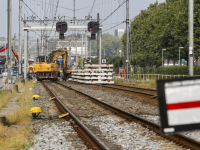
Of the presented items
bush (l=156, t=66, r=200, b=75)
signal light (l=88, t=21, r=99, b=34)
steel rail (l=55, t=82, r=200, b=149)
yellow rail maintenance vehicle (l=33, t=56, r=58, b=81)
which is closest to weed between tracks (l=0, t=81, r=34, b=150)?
steel rail (l=55, t=82, r=200, b=149)

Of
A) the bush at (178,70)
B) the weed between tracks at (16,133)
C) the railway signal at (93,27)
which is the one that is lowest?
the weed between tracks at (16,133)

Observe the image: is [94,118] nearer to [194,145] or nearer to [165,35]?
[194,145]

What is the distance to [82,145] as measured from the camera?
6.83 m

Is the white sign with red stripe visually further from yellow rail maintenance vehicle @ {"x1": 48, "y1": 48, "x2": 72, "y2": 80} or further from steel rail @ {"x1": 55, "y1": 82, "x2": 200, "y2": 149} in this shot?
yellow rail maintenance vehicle @ {"x1": 48, "y1": 48, "x2": 72, "y2": 80}

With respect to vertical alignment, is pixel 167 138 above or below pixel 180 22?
below

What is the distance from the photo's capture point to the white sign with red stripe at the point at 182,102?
5.56ft

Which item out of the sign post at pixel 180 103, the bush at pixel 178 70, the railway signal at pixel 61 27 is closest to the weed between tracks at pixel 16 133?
the sign post at pixel 180 103

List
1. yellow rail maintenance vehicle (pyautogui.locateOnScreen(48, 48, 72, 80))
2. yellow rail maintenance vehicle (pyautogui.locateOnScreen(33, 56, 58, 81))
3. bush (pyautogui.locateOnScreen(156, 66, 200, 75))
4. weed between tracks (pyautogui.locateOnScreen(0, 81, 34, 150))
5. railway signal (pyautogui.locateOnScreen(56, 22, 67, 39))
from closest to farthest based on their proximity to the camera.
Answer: weed between tracks (pyautogui.locateOnScreen(0, 81, 34, 150)) → bush (pyautogui.locateOnScreen(156, 66, 200, 75)) → railway signal (pyautogui.locateOnScreen(56, 22, 67, 39)) → yellow rail maintenance vehicle (pyautogui.locateOnScreen(33, 56, 58, 81)) → yellow rail maintenance vehicle (pyautogui.locateOnScreen(48, 48, 72, 80))

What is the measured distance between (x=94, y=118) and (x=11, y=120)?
2.53m

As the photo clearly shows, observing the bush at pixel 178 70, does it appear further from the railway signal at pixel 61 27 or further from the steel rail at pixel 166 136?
the steel rail at pixel 166 136

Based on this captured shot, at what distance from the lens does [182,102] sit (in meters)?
1.70

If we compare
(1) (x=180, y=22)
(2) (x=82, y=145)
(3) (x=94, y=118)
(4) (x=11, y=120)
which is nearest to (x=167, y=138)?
(2) (x=82, y=145)

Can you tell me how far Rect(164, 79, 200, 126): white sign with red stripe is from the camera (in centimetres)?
169

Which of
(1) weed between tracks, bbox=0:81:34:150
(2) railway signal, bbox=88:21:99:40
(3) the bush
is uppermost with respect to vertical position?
(2) railway signal, bbox=88:21:99:40
